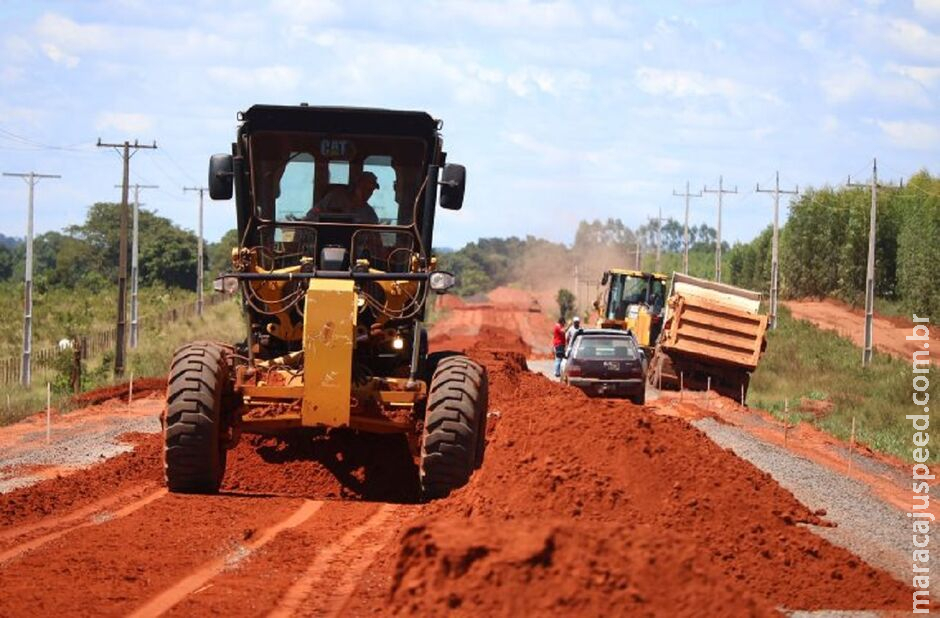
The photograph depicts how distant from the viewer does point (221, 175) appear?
1464 cm

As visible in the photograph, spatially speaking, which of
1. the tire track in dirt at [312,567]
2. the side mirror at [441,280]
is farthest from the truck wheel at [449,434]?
the side mirror at [441,280]

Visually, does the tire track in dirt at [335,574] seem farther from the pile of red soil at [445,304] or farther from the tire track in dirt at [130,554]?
the pile of red soil at [445,304]

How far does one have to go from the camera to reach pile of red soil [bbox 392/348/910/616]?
8398 millimetres

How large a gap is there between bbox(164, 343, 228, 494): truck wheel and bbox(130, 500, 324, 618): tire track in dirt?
106cm

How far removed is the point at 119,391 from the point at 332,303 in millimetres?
22557

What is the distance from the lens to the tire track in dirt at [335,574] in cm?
959

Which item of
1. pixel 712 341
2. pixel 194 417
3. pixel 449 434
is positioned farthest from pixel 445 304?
pixel 449 434

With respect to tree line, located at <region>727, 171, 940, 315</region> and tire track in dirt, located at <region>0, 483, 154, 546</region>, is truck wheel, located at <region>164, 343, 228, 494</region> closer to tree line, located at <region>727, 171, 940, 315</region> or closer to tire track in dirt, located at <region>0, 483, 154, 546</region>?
tire track in dirt, located at <region>0, 483, 154, 546</region>

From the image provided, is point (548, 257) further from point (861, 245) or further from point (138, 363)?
point (138, 363)

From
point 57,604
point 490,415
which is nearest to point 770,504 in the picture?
point 57,604

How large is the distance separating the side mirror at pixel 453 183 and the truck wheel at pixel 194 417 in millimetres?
2820

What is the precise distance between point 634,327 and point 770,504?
34089 mm

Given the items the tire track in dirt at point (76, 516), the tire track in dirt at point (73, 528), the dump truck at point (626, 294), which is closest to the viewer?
the tire track in dirt at point (73, 528)

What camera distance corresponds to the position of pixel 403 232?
15391mm
